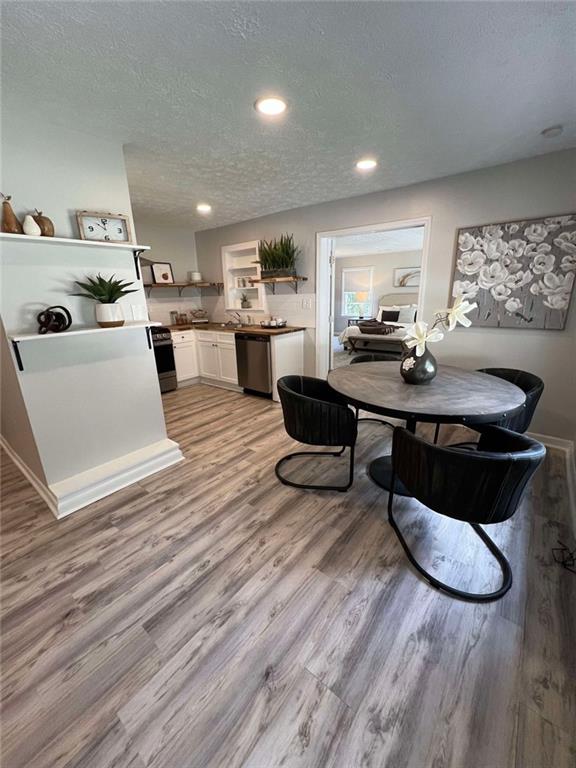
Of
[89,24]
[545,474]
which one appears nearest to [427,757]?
[545,474]

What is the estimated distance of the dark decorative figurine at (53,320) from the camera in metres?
1.87

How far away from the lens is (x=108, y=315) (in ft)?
6.82

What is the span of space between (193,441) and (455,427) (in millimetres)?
2731

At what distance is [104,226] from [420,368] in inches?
93.0

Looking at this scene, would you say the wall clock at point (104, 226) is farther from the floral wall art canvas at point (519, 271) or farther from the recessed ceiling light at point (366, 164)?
the floral wall art canvas at point (519, 271)

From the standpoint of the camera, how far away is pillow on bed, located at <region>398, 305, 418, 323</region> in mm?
8047

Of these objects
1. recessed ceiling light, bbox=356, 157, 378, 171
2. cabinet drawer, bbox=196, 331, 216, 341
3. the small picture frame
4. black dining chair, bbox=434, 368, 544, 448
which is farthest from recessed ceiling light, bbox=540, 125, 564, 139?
the small picture frame

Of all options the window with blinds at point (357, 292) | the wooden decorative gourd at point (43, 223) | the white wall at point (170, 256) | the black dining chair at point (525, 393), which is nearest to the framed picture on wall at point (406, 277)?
the window with blinds at point (357, 292)

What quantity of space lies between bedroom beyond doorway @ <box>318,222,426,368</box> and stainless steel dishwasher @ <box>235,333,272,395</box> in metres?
Answer: 2.33

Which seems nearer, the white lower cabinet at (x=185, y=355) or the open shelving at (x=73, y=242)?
the open shelving at (x=73, y=242)

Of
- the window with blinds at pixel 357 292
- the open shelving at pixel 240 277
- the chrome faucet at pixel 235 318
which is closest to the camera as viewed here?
the open shelving at pixel 240 277

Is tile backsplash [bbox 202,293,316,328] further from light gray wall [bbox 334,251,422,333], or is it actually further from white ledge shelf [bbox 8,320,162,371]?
light gray wall [bbox 334,251,422,333]

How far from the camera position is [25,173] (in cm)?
180

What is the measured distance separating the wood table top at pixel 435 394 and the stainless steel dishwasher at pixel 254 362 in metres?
1.69
